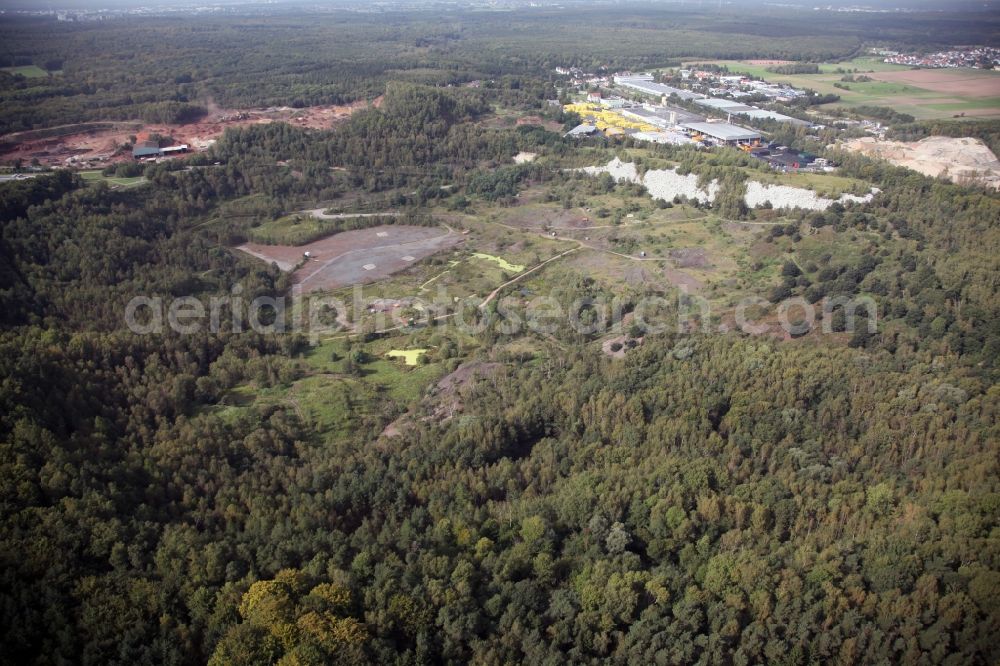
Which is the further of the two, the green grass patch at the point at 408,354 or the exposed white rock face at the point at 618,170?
the exposed white rock face at the point at 618,170

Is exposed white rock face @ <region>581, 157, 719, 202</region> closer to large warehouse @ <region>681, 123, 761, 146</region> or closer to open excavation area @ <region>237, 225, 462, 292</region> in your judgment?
large warehouse @ <region>681, 123, 761, 146</region>

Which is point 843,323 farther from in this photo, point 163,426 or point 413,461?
point 163,426

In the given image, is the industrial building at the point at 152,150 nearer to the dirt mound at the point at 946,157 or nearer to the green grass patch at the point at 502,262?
the green grass patch at the point at 502,262

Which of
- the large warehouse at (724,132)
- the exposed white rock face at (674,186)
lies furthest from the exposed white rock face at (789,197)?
the large warehouse at (724,132)

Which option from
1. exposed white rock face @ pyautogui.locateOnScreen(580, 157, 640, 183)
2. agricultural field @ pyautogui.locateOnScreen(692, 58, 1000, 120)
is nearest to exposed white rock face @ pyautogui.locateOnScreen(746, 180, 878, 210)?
exposed white rock face @ pyautogui.locateOnScreen(580, 157, 640, 183)

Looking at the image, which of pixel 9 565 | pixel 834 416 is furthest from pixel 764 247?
pixel 9 565

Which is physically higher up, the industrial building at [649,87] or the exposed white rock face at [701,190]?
the industrial building at [649,87]
